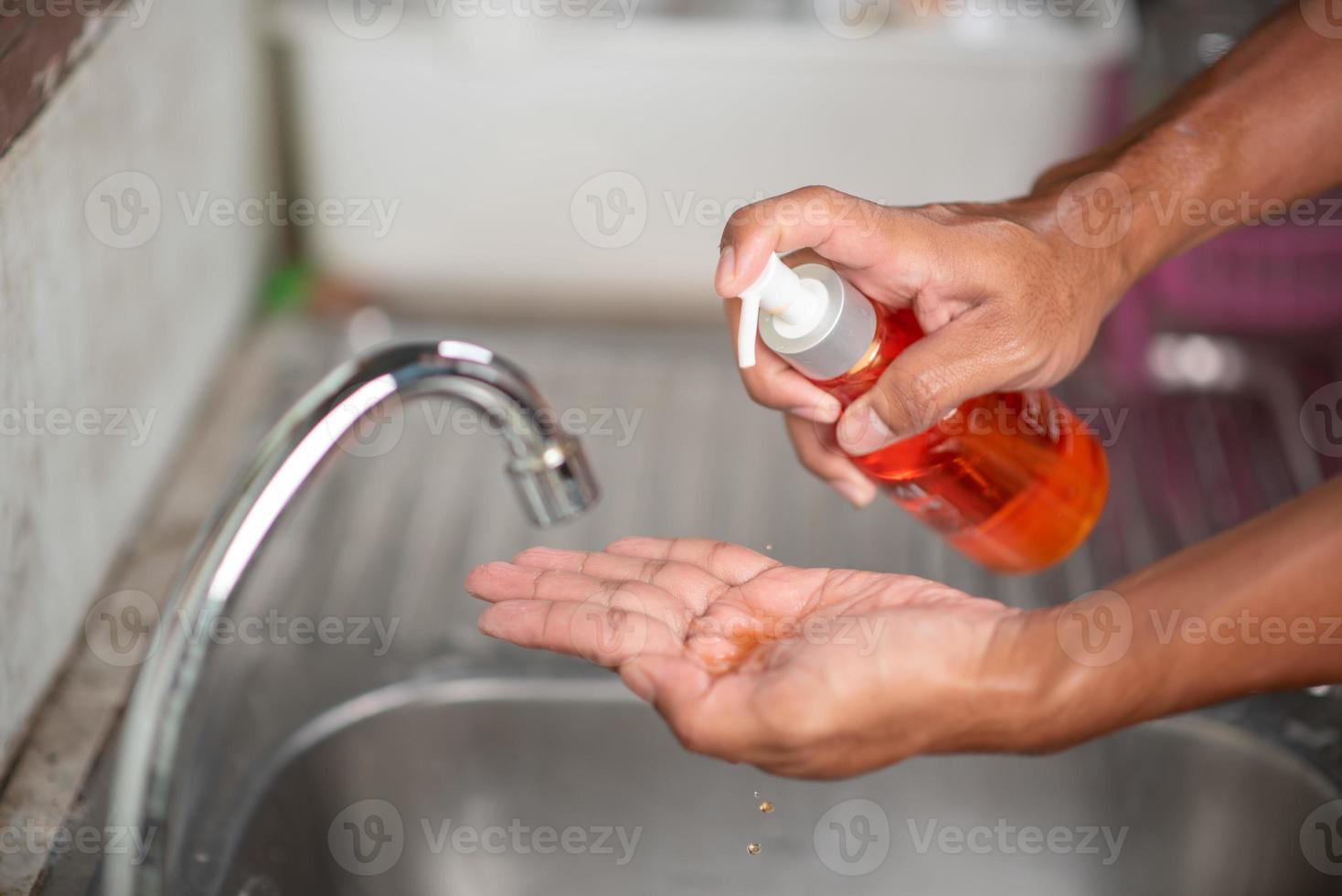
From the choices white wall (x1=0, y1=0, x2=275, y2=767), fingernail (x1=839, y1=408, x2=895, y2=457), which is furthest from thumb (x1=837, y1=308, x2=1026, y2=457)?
white wall (x1=0, y1=0, x2=275, y2=767)

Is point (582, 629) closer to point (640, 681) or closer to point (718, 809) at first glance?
point (640, 681)

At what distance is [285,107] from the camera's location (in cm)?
135

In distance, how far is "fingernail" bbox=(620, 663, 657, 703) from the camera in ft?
2.07

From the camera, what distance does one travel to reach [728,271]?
65 centimetres

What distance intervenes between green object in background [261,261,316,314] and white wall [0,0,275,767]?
7cm

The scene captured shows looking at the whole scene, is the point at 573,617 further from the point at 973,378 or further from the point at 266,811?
the point at 266,811

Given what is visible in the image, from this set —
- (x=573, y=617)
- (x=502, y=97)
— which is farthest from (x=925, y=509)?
(x=502, y=97)

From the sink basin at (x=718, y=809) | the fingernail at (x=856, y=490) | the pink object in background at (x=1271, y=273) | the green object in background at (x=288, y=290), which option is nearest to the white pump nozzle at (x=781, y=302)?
the fingernail at (x=856, y=490)

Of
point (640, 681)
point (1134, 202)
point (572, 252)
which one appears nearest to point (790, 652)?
point (640, 681)

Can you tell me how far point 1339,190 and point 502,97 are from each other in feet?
2.67

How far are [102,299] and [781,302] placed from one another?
1.90 ft

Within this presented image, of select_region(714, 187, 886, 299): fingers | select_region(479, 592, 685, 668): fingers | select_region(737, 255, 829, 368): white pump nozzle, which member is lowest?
select_region(479, 592, 685, 668): fingers

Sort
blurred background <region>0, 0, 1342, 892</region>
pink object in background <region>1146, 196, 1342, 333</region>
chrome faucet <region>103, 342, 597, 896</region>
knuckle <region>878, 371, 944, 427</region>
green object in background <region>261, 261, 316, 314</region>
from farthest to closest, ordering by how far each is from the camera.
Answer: green object in background <region>261, 261, 316, 314</region>, pink object in background <region>1146, 196, 1342, 333</region>, blurred background <region>0, 0, 1342, 892</region>, knuckle <region>878, 371, 944, 427</region>, chrome faucet <region>103, 342, 597, 896</region>

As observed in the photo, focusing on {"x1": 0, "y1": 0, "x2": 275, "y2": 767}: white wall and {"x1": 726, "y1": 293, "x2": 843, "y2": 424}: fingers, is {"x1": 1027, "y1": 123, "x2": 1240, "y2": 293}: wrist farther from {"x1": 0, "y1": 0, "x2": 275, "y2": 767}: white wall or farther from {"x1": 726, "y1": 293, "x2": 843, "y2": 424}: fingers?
{"x1": 0, "y1": 0, "x2": 275, "y2": 767}: white wall
